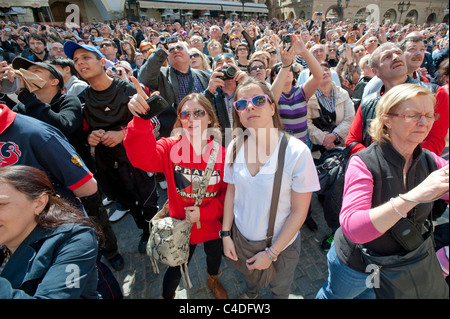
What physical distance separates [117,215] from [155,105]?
2.74m

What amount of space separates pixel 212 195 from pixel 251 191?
1.55 feet

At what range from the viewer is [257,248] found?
1.63 m

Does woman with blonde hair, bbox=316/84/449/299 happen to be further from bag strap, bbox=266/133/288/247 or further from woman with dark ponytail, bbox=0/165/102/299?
woman with dark ponytail, bbox=0/165/102/299

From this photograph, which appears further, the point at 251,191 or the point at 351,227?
the point at 251,191

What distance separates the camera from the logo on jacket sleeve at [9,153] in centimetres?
155

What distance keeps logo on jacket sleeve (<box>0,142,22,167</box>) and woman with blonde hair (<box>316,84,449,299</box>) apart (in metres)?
2.30

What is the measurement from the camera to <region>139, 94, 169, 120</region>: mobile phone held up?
146 centimetres

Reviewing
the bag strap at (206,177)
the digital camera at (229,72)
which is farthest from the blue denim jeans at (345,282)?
the digital camera at (229,72)

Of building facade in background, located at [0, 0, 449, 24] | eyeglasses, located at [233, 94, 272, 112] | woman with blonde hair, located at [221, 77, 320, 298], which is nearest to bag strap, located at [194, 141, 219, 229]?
woman with blonde hair, located at [221, 77, 320, 298]

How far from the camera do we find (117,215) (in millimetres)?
3514

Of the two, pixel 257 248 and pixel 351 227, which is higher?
pixel 351 227

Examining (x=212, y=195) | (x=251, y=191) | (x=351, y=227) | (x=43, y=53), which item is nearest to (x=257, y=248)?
(x=251, y=191)

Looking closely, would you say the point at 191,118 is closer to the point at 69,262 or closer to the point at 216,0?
the point at 69,262

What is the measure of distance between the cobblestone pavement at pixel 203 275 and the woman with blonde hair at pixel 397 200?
1120 mm
